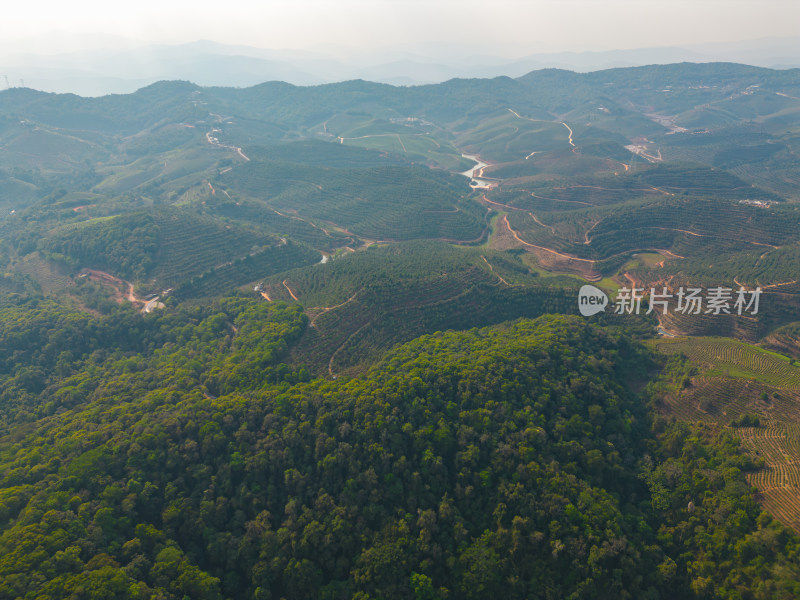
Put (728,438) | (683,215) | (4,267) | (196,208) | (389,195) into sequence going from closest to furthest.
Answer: (728,438) → (4,267) → (683,215) → (196,208) → (389,195)

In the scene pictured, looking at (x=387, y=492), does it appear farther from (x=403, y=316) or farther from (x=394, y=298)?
(x=394, y=298)

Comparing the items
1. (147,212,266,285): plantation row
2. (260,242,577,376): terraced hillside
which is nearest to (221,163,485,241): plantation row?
(260,242,577,376): terraced hillside

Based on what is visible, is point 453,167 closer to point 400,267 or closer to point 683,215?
point 683,215

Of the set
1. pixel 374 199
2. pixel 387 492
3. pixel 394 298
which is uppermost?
pixel 374 199

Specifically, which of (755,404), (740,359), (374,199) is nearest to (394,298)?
(755,404)

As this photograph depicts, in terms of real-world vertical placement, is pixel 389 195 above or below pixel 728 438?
above

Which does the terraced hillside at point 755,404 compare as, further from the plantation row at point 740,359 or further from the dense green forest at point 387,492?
the dense green forest at point 387,492

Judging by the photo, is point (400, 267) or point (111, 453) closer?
point (111, 453)

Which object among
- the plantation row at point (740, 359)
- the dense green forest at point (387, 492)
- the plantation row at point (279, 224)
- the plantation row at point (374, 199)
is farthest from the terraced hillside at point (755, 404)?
the plantation row at point (279, 224)

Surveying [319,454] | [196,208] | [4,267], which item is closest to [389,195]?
[196,208]

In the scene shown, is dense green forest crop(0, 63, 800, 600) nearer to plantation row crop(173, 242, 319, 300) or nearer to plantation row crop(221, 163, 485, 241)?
plantation row crop(173, 242, 319, 300)

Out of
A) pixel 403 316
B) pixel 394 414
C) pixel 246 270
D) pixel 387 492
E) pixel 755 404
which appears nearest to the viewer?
pixel 387 492
